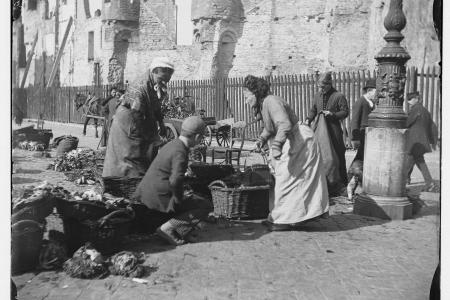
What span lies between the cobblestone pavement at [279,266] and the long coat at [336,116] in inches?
73.2

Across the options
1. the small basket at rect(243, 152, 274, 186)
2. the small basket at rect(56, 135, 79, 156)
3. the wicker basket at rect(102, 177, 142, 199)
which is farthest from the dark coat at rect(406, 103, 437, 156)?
the small basket at rect(56, 135, 79, 156)

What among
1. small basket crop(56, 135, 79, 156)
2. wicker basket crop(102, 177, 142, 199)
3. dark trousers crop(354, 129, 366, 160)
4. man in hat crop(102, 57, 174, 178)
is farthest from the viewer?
small basket crop(56, 135, 79, 156)

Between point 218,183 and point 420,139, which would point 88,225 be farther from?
point 420,139

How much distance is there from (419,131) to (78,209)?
21.6ft

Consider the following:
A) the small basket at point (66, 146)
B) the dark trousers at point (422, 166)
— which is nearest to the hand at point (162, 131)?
the dark trousers at point (422, 166)

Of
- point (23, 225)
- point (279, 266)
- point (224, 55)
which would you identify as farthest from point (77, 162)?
point (224, 55)

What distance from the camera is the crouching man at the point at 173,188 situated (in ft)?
17.5

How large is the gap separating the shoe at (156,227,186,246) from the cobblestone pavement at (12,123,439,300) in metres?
0.07

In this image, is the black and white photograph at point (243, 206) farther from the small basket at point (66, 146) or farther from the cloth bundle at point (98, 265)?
the small basket at point (66, 146)

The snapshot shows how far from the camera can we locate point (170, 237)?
545 centimetres

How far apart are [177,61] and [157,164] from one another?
30179 millimetres

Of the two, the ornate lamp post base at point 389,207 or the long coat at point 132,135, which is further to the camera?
the ornate lamp post base at point 389,207

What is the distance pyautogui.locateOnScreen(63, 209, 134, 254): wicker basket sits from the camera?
16.2 ft

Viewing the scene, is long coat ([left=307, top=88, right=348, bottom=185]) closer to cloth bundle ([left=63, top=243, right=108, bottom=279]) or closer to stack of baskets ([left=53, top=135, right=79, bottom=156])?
cloth bundle ([left=63, top=243, right=108, bottom=279])
